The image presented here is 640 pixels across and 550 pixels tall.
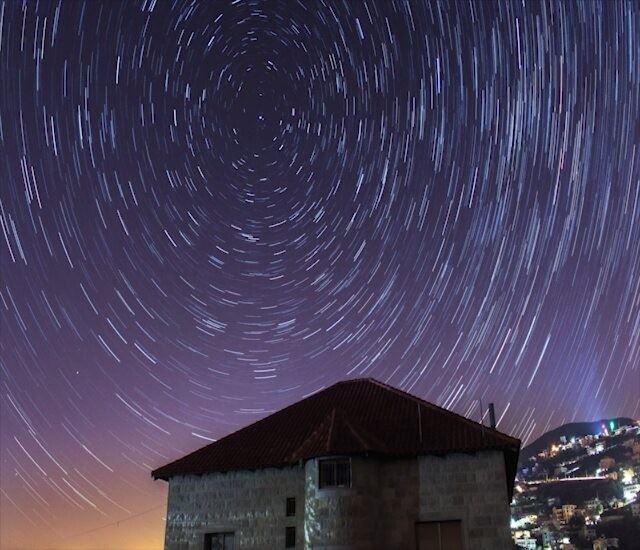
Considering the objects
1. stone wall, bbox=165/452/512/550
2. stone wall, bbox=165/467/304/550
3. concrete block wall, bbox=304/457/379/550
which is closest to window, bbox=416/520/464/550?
stone wall, bbox=165/452/512/550

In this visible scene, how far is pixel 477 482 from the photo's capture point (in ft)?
76.5

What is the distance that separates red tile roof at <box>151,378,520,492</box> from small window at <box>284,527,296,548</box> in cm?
252

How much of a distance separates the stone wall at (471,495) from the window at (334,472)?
292cm

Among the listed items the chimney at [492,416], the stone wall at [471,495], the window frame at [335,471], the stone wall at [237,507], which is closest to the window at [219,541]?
the stone wall at [237,507]

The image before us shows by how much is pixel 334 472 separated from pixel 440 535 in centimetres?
450

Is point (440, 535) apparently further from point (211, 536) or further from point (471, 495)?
point (211, 536)

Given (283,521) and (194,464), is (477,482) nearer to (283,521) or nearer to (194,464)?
(283,521)

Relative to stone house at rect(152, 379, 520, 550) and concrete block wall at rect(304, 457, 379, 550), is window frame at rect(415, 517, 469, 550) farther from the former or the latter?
concrete block wall at rect(304, 457, 379, 550)

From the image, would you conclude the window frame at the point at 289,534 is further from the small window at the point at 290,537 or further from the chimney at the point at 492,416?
the chimney at the point at 492,416

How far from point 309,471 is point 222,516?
5.00 m

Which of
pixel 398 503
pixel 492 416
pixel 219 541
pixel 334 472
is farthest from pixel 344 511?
pixel 492 416

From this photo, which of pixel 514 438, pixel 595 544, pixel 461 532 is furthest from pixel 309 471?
pixel 595 544

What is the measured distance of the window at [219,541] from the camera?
26.0 metres

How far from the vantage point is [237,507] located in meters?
26.1
